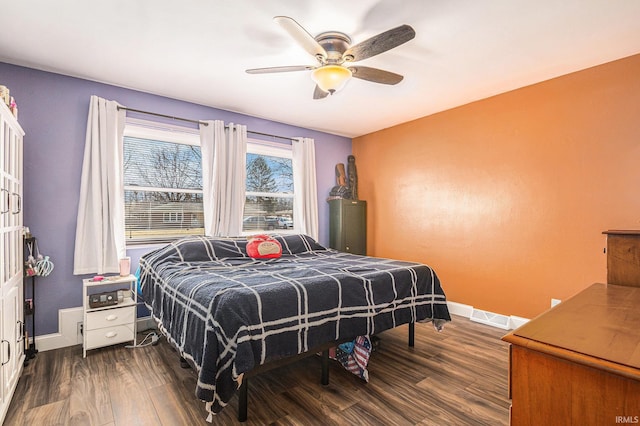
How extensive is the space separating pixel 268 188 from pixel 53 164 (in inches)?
90.4

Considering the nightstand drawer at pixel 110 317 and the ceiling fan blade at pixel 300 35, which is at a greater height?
the ceiling fan blade at pixel 300 35

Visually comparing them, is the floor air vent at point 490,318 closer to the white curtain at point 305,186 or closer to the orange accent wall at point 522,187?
the orange accent wall at point 522,187

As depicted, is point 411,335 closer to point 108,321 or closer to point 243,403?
point 243,403

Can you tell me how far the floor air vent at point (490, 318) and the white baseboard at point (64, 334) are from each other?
4.04 metres

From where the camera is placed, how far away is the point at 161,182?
3510 millimetres

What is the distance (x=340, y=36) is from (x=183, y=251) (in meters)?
2.26

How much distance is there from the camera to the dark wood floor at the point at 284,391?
6.01ft

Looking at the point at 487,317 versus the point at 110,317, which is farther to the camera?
the point at 487,317

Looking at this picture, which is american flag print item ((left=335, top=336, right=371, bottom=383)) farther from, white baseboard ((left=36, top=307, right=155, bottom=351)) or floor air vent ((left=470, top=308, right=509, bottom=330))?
white baseboard ((left=36, top=307, right=155, bottom=351))

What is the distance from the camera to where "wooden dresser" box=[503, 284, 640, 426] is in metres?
0.67

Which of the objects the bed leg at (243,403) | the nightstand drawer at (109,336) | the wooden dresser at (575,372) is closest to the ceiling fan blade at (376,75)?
the wooden dresser at (575,372)

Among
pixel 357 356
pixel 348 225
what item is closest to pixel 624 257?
pixel 357 356

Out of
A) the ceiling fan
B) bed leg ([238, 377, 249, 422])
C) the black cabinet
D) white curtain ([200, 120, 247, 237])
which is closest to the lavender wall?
white curtain ([200, 120, 247, 237])

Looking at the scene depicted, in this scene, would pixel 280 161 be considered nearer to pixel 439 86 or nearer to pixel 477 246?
pixel 439 86
